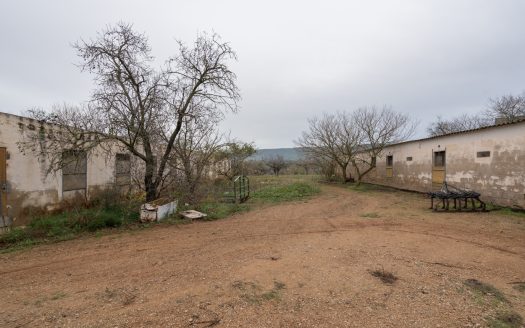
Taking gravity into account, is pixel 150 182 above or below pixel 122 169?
below

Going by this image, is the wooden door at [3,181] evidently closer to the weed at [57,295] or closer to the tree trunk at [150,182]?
the tree trunk at [150,182]

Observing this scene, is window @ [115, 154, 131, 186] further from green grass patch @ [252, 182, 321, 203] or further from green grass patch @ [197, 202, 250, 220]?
green grass patch @ [252, 182, 321, 203]

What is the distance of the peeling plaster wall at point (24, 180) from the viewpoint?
275 inches

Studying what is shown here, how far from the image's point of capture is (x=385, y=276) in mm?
4215

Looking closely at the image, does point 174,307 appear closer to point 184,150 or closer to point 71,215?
point 71,215

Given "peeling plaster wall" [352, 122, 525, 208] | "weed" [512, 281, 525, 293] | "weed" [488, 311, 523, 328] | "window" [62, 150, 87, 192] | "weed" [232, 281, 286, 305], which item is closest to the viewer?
"weed" [488, 311, 523, 328]

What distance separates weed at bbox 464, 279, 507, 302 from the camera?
362 centimetres

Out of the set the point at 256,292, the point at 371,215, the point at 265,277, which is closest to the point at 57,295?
the point at 256,292

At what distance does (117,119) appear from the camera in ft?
26.9

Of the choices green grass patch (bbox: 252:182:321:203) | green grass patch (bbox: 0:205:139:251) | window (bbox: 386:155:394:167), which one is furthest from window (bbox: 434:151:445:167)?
green grass patch (bbox: 0:205:139:251)

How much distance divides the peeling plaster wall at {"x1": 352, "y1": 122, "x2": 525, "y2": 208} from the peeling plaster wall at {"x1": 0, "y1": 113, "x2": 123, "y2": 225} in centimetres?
1450

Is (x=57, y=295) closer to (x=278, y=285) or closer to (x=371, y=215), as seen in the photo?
(x=278, y=285)

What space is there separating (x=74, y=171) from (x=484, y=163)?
14583 mm

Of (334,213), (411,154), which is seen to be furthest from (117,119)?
(411,154)
